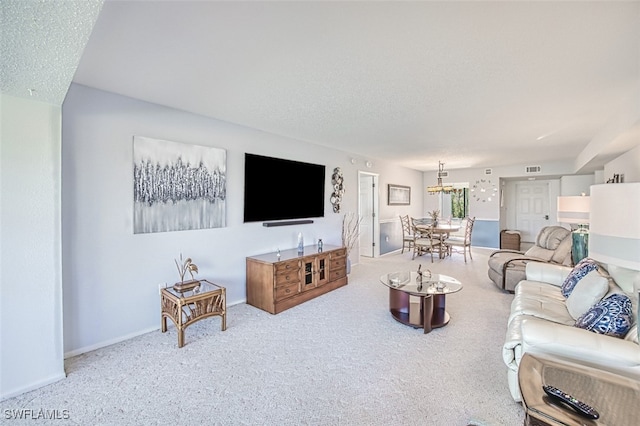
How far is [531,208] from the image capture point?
823 centimetres

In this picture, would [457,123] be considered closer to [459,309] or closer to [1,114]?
[459,309]

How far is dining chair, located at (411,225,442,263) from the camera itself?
648 centimetres

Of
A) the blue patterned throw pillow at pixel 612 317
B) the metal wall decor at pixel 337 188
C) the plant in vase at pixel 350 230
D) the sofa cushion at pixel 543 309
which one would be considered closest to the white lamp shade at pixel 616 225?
the blue patterned throw pillow at pixel 612 317

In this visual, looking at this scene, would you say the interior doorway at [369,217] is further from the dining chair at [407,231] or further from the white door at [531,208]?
the white door at [531,208]

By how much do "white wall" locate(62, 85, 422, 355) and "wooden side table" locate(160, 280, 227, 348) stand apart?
18 cm

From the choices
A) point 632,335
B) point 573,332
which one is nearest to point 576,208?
point 632,335

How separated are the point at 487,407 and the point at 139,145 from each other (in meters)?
3.67

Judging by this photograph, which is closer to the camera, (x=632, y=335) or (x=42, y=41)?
(x=42, y=41)

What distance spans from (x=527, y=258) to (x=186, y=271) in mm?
4813

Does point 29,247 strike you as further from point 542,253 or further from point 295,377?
point 542,253

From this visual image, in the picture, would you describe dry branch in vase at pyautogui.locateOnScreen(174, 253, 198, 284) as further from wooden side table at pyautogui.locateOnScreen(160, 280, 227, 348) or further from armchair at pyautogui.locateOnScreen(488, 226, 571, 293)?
armchair at pyautogui.locateOnScreen(488, 226, 571, 293)

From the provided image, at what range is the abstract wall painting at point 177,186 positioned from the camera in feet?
9.29

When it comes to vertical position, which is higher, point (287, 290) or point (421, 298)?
→ point (421, 298)

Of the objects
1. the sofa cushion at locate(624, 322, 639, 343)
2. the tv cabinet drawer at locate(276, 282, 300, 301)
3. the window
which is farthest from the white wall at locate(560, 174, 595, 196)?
the tv cabinet drawer at locate(276, 282, 300, 301)
